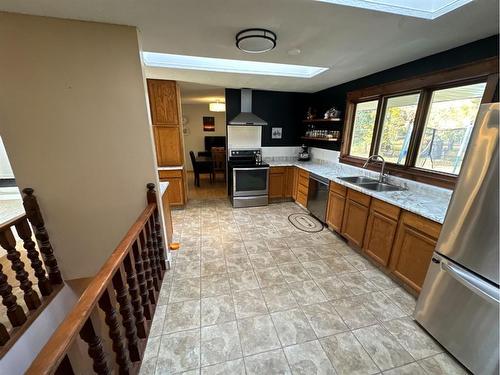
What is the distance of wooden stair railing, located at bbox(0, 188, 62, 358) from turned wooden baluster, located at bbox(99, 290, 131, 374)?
3.55 ft

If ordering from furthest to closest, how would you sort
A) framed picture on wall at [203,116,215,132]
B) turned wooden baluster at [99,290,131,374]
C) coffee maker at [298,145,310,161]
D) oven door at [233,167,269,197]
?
1. framed picture on wall at [203,116,215,132]
2. coffee maker at [298,145,310,161]
3. oven door at [233,167,269,197]
4. turned wooden baluster at [99,290,131,374]

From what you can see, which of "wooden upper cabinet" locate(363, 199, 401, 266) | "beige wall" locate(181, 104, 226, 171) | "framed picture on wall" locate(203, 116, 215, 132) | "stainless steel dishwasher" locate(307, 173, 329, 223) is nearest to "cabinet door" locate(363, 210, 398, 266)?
"wooden upper cabinet" locate(363, 199, 401, 266)

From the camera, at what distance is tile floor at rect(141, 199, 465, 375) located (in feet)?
4.65

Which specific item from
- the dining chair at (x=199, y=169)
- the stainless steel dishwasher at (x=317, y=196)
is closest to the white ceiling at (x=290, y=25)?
the stainless steel dishwasher at (x=317, y=196)

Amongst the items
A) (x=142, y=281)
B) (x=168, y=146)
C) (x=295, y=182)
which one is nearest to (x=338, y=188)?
(x=295, y=182)

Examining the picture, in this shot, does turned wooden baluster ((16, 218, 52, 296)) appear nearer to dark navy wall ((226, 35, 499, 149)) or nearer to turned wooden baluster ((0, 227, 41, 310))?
turned wooden baluster ((0, 227, 41, 310))

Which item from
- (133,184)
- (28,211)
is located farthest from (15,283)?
(133,184)

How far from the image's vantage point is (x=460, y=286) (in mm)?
1368

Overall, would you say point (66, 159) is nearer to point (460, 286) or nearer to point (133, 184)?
point (133, 184)

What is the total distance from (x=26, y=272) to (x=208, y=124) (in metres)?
6.26

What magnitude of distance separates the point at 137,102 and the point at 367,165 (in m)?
3.02

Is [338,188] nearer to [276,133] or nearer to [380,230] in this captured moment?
[380,230]

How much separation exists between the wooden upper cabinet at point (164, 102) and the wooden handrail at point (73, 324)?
2879 millimetres

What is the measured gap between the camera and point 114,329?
1.10m
